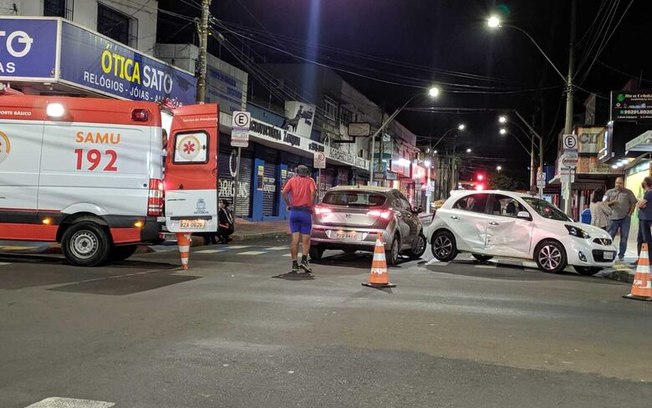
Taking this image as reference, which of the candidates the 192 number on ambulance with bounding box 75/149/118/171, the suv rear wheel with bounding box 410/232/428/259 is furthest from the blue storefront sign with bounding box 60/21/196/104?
→ the suv rear wheel with bounding box 410/232/428/259

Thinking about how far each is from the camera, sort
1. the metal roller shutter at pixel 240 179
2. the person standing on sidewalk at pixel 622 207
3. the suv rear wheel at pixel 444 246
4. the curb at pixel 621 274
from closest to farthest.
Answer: the curb at pixel 621 274, the suv rear wheel at pixel 444 246, the person standing on sidewalk at pixel 622 207, the metal roller shutter at pixel 240 179

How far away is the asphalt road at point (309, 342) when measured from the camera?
4.32m

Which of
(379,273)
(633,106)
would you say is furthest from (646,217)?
(633,106)

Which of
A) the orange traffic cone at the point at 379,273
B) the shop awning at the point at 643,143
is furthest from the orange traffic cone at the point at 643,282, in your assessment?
the shop awning at the point at 643,143

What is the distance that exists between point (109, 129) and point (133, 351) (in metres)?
6.01

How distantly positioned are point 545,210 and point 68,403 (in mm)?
10726

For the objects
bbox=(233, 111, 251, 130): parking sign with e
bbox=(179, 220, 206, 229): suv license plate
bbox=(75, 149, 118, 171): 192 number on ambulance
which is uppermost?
bbox=(233, 111, 251, 130): parking sign with e

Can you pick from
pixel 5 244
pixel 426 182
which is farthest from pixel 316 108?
pixel 426 182

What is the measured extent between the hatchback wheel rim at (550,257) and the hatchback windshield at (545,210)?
671 millimetres

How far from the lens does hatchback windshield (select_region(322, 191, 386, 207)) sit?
12344 mm

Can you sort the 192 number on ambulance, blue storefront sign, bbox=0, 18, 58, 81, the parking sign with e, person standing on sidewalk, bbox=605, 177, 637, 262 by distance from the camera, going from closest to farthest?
the 192 number on ambulance < person standing on sidewalk, bbox=605, 177, 637, 262 < blue storefront sign, bbox=0, 18, 58, 81 < the parking sign with e

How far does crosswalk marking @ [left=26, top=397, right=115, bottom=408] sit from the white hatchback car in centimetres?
993

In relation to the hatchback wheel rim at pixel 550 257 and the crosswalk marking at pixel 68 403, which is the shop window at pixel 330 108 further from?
the crosswalk marking at pixel 68 403

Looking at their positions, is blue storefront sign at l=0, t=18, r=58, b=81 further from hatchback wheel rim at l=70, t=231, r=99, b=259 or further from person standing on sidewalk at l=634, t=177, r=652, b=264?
person standing on sidewalk at l=634, t=177, r=652, b=264
